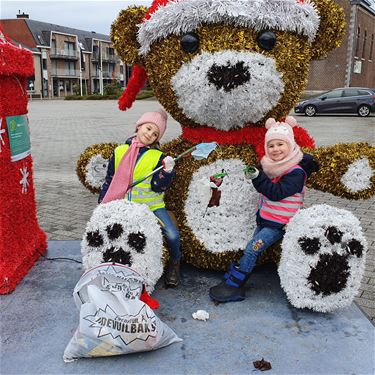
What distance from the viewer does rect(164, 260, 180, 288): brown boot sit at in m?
3.18

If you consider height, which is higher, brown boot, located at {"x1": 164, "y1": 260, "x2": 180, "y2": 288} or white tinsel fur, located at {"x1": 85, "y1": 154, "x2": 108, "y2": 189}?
white tinsel fur, located at {"x1": 85, "y1": 154, "x2": 108, "y2": 189}

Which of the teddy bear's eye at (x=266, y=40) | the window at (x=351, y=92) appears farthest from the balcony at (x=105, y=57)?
the teddy bear's eye at (x=266, y=40)

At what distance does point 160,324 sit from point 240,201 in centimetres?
104

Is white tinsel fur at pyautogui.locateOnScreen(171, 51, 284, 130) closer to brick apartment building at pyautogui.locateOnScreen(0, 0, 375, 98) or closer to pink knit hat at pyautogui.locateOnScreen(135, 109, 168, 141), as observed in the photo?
pink knit hat at pyautogui.locateOnScreen(135, 109, 168, 141)

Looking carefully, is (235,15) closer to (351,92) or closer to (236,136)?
(236,136)

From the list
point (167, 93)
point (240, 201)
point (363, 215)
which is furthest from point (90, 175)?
point (363, 215)

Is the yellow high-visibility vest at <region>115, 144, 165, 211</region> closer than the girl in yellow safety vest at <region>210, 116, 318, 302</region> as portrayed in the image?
No

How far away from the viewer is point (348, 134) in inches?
500

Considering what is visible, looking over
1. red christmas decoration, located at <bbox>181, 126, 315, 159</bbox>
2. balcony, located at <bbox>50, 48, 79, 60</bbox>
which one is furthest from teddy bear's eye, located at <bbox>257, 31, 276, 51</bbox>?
balcony, located at <bbox>50, 48, 79, 60</bbox>

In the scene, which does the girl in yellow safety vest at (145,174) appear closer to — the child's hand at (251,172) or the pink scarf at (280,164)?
the child's hand at (251,172)

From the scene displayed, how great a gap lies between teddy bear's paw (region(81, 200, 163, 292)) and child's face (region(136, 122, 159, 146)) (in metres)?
0.47

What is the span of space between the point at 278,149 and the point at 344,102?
17643 mm

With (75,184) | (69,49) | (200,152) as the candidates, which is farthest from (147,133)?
(69,49)

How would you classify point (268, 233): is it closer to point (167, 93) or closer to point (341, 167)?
point (341, 167)
